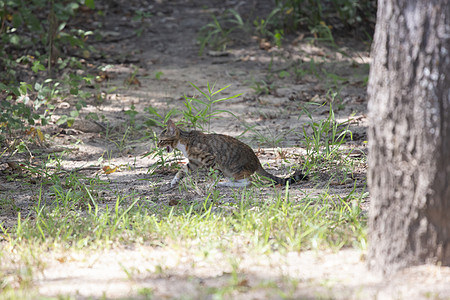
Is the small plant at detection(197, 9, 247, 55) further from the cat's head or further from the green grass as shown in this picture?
the green grass

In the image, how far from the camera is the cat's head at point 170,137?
609 centimetres

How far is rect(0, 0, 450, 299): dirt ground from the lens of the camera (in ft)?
11.3

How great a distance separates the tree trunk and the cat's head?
2.98m

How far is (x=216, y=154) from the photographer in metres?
6.02

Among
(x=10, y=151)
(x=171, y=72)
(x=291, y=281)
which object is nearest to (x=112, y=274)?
(x=291, y=281)

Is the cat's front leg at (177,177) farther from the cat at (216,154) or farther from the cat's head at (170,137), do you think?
the cat's head at (170,137)

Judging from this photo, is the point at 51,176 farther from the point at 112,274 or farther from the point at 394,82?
the point at 394,82

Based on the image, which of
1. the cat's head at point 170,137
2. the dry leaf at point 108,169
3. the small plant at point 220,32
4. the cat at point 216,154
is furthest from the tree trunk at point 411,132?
the small plant at point 220,32

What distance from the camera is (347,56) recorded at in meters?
10.3

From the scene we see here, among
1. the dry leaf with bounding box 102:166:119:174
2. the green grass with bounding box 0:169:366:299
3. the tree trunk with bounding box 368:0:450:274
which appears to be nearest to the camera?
the tree trunk with bounding box 368:0:450:274

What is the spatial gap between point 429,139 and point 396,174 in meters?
0.27

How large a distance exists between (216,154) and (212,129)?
187cm

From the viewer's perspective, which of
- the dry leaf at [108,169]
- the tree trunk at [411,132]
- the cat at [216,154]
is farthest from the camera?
the dry leaf at [108,169]

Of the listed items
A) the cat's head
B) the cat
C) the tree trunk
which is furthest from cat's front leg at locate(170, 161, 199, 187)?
the tree trunk
